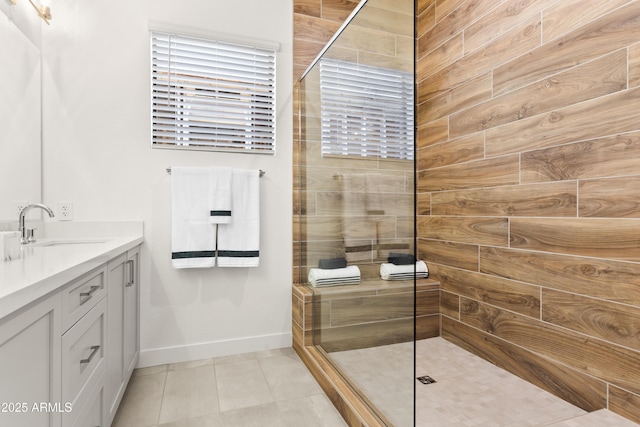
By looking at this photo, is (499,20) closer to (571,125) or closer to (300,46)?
(571,125)

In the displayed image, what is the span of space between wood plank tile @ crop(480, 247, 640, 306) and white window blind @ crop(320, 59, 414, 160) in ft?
3.43

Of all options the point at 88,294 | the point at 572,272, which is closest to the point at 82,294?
the point at 88,294

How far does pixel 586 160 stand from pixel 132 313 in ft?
8.06

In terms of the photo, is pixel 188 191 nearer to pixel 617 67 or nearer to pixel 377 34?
pixel 377 34

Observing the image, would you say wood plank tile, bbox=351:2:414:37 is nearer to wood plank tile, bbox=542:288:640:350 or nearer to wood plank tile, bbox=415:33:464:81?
wood plank tile, bbox=415:33:464:81

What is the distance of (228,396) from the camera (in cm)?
183

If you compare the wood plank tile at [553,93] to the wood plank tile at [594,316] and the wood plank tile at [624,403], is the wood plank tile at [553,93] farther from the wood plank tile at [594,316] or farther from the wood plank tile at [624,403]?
the wood plank tile at [624,403]

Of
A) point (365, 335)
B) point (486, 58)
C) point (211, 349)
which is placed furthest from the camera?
point (211, 349)

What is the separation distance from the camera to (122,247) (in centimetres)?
162

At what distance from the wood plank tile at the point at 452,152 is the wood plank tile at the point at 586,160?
35 centimetres

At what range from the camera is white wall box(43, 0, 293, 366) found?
6.81ft

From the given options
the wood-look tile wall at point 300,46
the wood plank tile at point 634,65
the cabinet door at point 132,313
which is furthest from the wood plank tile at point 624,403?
the cabinet door at point 132,313

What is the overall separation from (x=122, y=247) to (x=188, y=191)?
0.67m

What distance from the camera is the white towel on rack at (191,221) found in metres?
2.18
